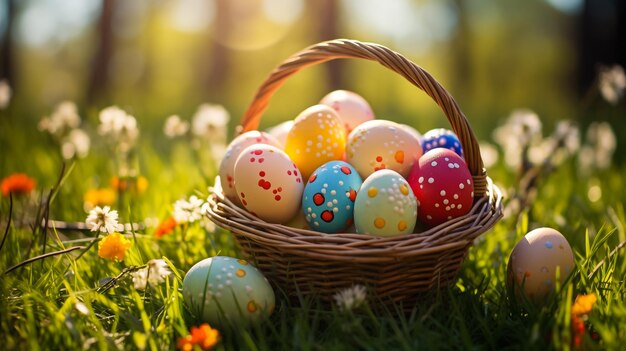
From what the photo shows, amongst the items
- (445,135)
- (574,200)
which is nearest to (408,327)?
(445,135)

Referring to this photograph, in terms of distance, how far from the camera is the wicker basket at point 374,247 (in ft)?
4.79

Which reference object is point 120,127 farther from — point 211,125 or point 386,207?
point 386,207

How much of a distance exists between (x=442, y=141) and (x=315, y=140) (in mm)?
468

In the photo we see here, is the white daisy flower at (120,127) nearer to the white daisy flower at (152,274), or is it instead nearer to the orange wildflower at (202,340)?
the white daisy flower at (152,274)

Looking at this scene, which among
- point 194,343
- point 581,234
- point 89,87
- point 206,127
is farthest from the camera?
point 89,87

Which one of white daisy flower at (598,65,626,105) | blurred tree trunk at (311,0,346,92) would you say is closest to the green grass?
white daisy flower at (598,65,626,105)

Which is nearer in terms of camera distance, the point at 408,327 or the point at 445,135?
the point at 408,327

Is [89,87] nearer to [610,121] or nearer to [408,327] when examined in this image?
[610,121]

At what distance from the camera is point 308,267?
1.56 m

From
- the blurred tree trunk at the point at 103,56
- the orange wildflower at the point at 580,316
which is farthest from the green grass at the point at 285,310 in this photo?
the blurred tree trunk at the point at 103,56

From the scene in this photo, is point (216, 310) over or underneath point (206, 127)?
underneath

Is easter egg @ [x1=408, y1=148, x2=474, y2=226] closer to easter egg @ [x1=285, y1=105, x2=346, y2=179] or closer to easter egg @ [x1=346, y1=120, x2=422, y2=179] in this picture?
easter egg @ [x1=346, y1=120, x2=422, y2=179]

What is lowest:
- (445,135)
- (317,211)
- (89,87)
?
(89,87)

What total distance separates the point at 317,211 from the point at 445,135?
621 mm
